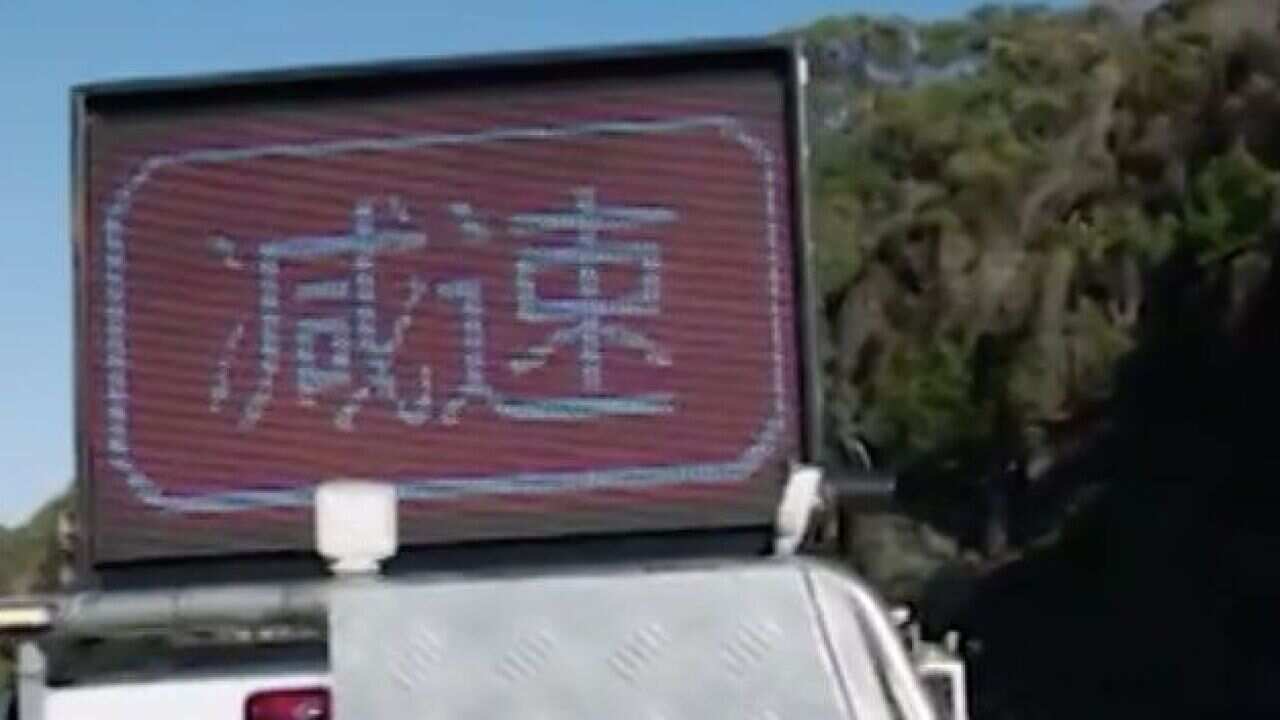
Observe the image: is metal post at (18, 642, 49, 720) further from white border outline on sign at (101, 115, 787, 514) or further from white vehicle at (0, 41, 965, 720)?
white border outline on sign at (101, 115, 787, 514)

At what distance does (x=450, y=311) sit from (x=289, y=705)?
3.99 feet

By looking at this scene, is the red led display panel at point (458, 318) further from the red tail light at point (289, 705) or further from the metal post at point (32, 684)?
the red tail light at point (289, 705)

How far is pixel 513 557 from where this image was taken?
5.28m

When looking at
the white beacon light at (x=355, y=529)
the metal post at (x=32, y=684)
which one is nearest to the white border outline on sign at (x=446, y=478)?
the white beacon light at (x=355, y=529)

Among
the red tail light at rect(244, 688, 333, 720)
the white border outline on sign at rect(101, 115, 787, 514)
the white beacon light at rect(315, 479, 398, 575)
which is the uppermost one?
the white border outline on sign at rect(101, 115, 787, 514)

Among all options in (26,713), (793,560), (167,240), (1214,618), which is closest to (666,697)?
(793,560)

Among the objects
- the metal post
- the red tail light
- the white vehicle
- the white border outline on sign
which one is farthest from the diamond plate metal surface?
the white border outline on sign

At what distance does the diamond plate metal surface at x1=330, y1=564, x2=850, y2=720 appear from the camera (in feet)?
12.7

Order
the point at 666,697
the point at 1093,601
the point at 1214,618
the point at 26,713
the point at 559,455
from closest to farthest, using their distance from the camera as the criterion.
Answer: the point at 666,697 < the point at 26,713 < the point at 559,455 < the point at 1214,618 < the point at 1093,601

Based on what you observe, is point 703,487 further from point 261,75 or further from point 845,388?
point 845,388

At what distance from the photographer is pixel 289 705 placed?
4.12 metres

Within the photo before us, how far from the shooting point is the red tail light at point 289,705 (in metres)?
4.08

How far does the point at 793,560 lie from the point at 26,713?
93 centimetres

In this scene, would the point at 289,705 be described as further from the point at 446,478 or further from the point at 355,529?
the point at 446,478
